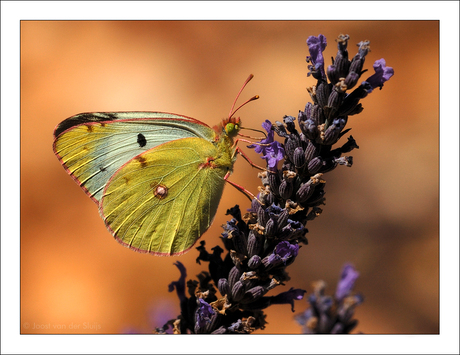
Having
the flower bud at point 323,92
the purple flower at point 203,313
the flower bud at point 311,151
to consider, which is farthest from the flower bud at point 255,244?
the flower bud at point 323,92

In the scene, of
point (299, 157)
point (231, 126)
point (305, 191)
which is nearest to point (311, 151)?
point (299, 157)

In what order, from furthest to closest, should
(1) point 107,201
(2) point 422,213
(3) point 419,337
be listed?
(2) point 422,213, (3) point 419,337, (1) point 107,201

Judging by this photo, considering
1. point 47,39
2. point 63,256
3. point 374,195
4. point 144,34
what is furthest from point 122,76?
point 374,195

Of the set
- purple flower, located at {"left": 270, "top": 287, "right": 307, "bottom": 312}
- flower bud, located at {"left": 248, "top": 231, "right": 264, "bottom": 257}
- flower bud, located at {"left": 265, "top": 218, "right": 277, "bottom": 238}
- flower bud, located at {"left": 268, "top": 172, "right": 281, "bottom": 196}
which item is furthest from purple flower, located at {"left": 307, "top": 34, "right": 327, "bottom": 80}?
purple flower, located at {"left": 270, "top": 287, "right": 307, "bottom": 312}

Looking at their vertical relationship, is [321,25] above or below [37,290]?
above

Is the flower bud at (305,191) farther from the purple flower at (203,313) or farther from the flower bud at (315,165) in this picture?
the purple flower at (203,313)

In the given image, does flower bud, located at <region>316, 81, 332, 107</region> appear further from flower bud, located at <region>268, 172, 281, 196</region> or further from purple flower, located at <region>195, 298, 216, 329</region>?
purple flower, located at <region>195, 298, 216, 329</region>

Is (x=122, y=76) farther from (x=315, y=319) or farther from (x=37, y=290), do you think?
(x=315, y=319)
